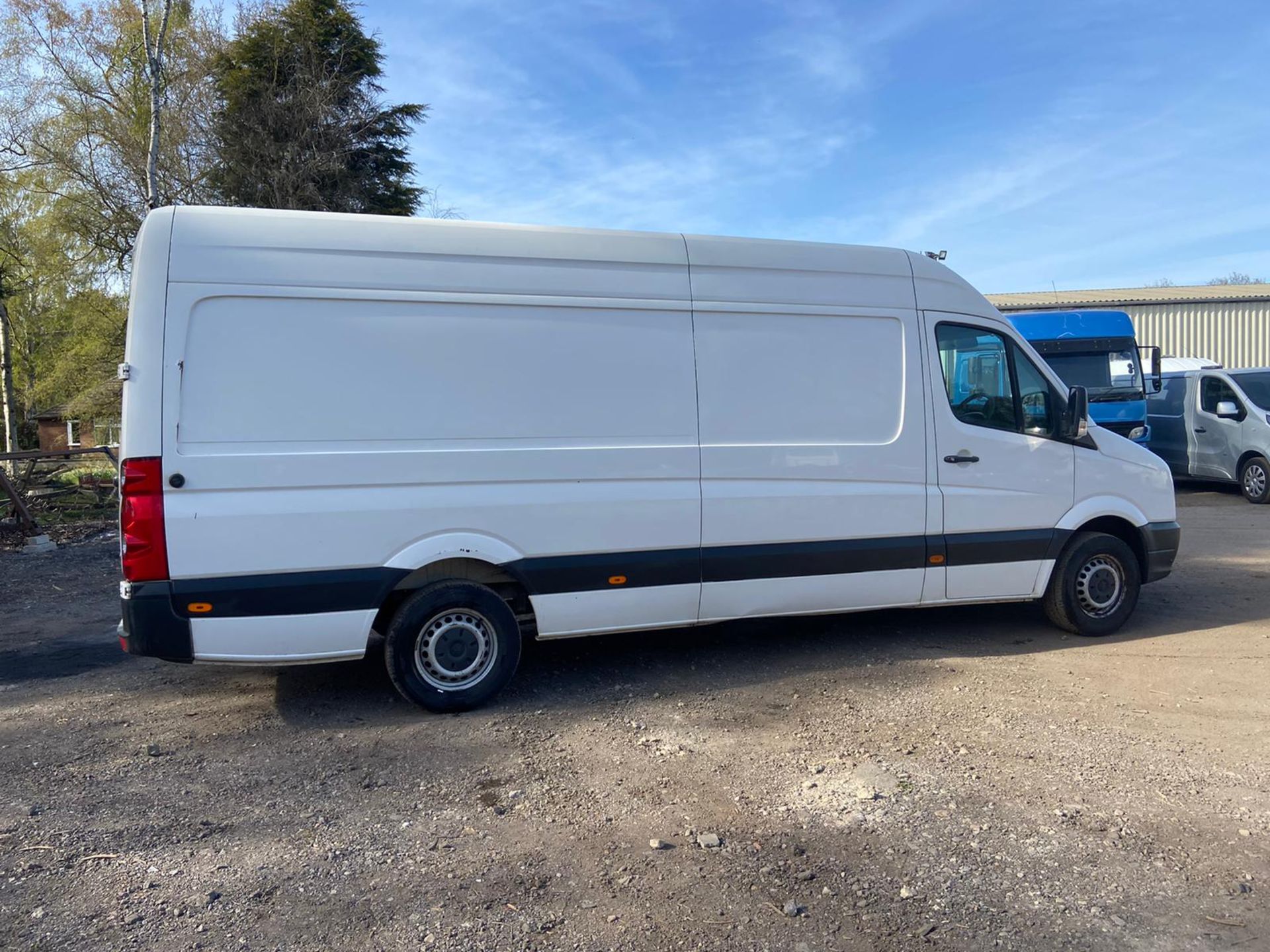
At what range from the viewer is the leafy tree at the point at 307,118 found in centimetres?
2102

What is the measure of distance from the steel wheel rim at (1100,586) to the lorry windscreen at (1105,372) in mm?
8188

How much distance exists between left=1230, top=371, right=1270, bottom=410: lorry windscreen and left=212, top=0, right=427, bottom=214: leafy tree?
17872mm

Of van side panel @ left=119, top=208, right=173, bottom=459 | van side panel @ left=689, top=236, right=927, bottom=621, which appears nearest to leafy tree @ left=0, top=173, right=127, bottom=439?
van side panel @ left=119, top=208, right=173, bottom=459

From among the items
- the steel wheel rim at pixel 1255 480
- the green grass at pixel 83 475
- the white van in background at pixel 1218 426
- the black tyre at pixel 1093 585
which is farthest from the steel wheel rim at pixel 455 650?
the steel wheel rim at pixel 1255 480

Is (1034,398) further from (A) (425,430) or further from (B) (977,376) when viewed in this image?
(A) (425,430)

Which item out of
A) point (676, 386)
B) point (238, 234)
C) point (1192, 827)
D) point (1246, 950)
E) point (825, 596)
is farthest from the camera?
point (825, 596)

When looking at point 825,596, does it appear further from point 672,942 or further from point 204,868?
point 204,868

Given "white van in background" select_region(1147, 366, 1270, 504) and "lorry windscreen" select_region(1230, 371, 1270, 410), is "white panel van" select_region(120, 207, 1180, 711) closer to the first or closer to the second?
"white van in background" select_region(1147, 366, 1270, 504)

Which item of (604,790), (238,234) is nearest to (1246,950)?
(604,790)

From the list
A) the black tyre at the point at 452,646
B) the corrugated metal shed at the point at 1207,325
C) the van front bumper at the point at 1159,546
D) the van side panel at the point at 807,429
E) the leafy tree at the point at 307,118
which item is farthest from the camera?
the corrugated metal shed at the point at 1207,325

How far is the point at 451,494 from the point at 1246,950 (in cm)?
374

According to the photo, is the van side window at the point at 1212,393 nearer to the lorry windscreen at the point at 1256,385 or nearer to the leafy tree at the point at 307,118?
the lorry windscreen at the point at 1256,385

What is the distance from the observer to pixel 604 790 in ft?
13.1

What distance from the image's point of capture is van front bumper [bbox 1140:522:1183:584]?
6336 mm
